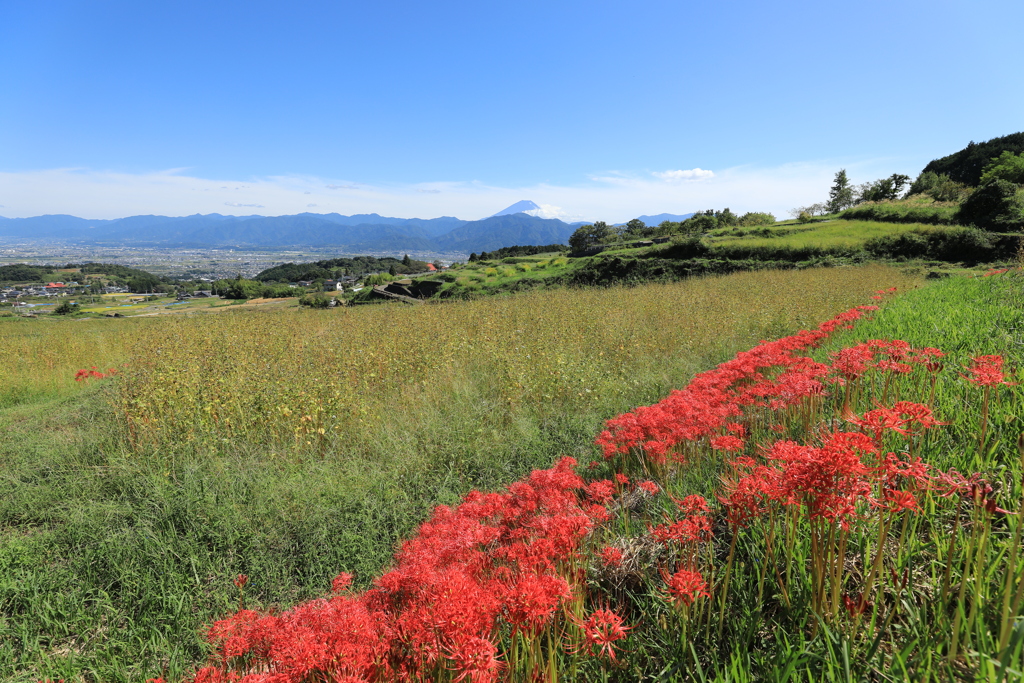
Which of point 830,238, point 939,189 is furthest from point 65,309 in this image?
point 939,189

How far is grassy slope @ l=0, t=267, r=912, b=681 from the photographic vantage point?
2.38m

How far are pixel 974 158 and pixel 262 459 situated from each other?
76.6 metres

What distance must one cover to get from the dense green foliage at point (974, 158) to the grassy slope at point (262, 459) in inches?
2551

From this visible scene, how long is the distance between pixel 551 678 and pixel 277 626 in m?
0.94

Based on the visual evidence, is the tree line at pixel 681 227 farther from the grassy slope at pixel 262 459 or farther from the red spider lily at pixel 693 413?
the red spider lily at pixel 693 413

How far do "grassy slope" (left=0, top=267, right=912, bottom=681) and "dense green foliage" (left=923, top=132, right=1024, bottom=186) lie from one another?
213 feet

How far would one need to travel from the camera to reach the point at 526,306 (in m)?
10.5

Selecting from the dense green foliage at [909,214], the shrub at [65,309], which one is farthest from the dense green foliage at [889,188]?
the shrub at [65,309]

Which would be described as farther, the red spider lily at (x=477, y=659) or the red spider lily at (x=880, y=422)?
the red spider lily at (x=880, y=422)

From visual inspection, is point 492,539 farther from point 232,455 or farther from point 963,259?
point 963,259

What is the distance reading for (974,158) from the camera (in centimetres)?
5012

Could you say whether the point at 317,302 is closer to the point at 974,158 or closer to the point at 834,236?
the point at 834,236

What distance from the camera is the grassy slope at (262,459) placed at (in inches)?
93.5

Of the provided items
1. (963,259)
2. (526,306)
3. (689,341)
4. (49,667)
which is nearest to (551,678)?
(49,667)
